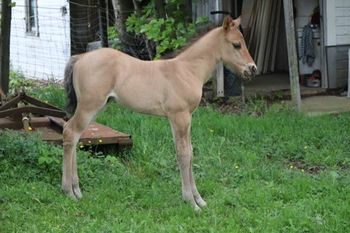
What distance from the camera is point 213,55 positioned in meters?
6.10

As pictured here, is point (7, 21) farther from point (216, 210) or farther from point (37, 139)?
point (216, 210)

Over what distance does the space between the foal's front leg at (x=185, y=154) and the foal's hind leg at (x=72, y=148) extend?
0.79 meters

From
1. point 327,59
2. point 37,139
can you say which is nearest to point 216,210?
point 37,139

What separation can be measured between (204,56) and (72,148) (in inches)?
60.3

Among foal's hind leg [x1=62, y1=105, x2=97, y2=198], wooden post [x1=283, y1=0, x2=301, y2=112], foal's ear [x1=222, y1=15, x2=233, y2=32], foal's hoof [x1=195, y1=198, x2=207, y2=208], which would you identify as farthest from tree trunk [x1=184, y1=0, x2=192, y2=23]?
foal's hoof [x1=195, y1=198, x2=207, y2=208]

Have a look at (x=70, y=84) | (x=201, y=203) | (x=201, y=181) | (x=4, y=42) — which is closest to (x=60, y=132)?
(x=70, y=84)

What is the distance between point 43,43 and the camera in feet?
55.8

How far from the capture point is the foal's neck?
237 inches

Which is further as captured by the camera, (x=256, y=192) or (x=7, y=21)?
(x=7, y=21)

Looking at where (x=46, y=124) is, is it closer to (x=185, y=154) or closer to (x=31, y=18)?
(x=185, y=154)

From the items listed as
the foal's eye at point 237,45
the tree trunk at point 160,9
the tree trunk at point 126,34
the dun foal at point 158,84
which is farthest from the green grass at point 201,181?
the tree trunk at point 126,34

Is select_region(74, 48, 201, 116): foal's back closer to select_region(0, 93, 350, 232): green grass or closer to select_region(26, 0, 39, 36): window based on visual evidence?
select_region(0, 93, 350, 232): green grass

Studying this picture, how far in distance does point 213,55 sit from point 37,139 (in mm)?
2264

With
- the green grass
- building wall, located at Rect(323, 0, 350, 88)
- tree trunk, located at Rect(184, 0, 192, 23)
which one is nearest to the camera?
the green grass
